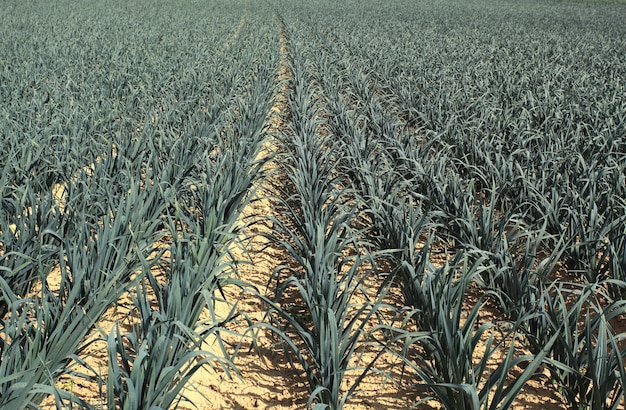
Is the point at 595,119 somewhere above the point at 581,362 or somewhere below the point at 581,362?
above

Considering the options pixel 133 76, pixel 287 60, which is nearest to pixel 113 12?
pixel 287 60

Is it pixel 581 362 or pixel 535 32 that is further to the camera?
pixel 535 32

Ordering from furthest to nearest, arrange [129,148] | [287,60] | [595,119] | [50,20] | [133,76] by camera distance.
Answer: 1. [50,20]
2. [287,60]
3. [133,76]
4. [595,119]
5. [129,148]

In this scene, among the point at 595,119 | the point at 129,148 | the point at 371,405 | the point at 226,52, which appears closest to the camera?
the point at 371,405

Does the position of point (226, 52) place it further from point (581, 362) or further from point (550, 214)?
point (581, 362)

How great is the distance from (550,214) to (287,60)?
30.1 feet

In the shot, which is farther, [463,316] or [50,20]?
[50,20]

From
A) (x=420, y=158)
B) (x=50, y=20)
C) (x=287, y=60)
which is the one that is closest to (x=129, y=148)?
(x=420, y=158)

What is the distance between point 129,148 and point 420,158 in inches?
90.4

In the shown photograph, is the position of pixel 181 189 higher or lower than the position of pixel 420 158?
lower

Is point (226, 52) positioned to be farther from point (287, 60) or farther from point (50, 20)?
point (50, 20)

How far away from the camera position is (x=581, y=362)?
6.37 feet

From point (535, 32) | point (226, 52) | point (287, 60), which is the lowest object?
point (226, 52)

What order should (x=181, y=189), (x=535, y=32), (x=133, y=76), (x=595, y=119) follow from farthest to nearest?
1. (x=535, y=32)
2. (x=133, y=76)
3. (x=595, y=119)
4. (x=181, y=189)
